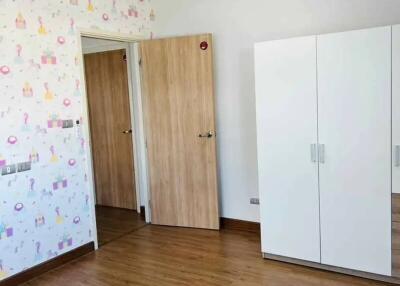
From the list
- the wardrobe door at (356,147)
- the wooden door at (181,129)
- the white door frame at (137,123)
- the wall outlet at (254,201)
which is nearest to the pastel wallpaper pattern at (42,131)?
the white door frame at (137,123)

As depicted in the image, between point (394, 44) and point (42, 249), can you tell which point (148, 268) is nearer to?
point (42, 249)

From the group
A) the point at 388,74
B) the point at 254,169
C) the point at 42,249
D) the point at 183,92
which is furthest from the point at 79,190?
the point at 388,74

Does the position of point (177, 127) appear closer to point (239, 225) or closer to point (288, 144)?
point (239, 225)

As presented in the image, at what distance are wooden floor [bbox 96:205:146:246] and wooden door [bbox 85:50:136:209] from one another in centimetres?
15

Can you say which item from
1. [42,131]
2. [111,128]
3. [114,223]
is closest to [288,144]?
[42,131]

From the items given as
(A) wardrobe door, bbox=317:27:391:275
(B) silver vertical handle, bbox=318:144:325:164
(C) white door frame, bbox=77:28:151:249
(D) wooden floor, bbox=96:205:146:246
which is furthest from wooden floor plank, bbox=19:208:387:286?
(B) silver vertical handle, bbox=318:144:325:164

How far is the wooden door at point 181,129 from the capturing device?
3.93 metres

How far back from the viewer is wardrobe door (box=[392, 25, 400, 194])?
2.57 m

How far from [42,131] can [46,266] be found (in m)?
1.16

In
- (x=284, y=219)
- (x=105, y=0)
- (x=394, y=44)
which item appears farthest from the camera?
(x=105, y=0)

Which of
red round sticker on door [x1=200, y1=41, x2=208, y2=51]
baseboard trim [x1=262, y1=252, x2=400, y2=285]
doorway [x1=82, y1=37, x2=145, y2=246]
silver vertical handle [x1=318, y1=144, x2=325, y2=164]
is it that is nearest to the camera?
baseboard trim [x1=262, y1=252, x2=400, y2=285]

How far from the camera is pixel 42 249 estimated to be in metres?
3.26

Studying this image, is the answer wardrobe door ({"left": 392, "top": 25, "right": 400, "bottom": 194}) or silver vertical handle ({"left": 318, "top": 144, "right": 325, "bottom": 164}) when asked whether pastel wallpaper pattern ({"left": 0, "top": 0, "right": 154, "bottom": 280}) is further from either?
wardrobe door ({"left": 392, "top": 25, "right": 400, "bottom": 194})

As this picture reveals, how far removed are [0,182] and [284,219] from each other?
2260mm
